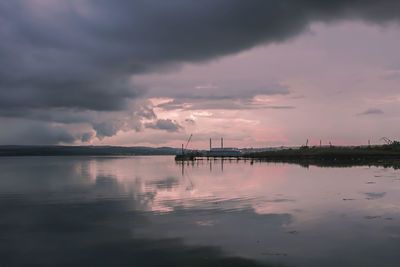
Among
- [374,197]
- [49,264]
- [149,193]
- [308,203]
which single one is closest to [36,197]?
[149,193]

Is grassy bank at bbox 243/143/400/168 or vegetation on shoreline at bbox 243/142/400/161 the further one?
vegetation on shoreline at bbox 243/142/400/161

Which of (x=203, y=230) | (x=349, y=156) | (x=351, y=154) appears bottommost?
(x=203, y=230)

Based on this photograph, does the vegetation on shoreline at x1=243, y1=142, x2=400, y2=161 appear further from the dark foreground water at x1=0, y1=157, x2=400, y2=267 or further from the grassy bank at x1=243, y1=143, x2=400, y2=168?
the dark foreground water at x1=0, y1=157, x2=400, y2=267

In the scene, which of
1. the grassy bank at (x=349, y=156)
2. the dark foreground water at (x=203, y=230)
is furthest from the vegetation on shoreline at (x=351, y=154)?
the dark foreground water at (x=203, y=230)

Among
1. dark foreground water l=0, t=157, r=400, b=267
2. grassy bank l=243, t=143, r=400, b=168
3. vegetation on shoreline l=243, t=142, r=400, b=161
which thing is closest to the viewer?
dark foreground water l=0, t=157, r=400, b=267

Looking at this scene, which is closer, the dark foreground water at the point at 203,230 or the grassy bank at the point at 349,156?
the dark foreground water at the point at 203,230

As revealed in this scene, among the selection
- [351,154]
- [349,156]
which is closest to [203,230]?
[349,156]

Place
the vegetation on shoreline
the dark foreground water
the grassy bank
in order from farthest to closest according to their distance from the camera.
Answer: the vegetation on shoreline < the grassy bank < the dark foreground water

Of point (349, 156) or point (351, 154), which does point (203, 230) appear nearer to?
point (349, 156)

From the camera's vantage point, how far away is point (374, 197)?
29078mm

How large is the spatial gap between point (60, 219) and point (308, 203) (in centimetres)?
1903

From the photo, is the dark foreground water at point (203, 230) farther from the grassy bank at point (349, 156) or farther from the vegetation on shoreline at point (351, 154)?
the vegetation on shoreline at point (351, 154)

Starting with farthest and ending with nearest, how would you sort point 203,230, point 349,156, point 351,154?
1. point 351,154
2. point 349,156
3. point 203,230

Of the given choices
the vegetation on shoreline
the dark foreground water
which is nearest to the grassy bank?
the vegetation on shoreline
